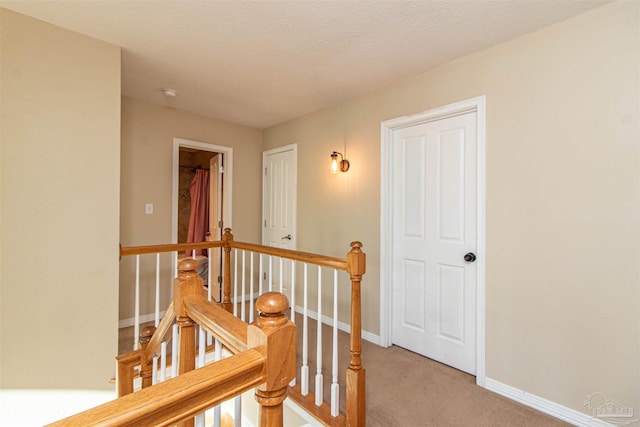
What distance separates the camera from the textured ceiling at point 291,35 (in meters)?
1.69

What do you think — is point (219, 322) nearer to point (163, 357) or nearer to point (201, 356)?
point (201, 356)

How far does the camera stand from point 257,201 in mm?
4121

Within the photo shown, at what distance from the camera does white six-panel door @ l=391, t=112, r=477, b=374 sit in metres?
2.26

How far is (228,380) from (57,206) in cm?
201

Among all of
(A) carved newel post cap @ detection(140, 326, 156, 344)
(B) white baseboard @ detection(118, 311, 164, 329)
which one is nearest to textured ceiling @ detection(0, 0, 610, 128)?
(A) carved newel post cap @ detection(140, 326, 156, 344)

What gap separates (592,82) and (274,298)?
2.17m

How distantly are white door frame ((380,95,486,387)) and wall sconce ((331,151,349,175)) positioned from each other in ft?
1.45

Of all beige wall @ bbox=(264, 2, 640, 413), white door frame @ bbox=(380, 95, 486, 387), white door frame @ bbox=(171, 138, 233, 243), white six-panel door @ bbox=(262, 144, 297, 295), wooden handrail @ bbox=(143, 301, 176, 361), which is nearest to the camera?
wooden handrail @ bbox=(143, 301, 176, 361)

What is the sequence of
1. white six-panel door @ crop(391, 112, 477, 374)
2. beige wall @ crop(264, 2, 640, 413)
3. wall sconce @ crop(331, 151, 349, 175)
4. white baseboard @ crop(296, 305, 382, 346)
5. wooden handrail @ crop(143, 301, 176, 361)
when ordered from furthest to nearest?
wall sconce @ crop(331, 151, 349, 175), white baseboard @ crop(296, 305, 382, 346), white six-panel door @ crop(391, 112, 477, 374), beige wall @ crop(264, 2, 640, 413), wooden handrail @ crop(143, 301, 176, 361)

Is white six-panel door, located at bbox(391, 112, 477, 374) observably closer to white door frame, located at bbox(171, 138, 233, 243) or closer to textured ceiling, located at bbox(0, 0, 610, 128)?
textured ceiling, located at bbox(0, 0, 610, 128)

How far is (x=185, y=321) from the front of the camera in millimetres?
1067

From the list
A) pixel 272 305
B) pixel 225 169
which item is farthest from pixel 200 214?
pixel 272 305

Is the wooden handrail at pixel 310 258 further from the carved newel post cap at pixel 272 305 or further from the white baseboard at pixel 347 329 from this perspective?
the white baseboard at pixel 347 329

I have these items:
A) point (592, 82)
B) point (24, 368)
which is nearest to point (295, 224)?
point (24, 368)
